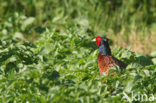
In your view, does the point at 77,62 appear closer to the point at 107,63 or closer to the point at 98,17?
the point at 107,63

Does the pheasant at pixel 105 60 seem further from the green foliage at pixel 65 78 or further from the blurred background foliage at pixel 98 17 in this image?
the blurred background foliage at pixel 98 17

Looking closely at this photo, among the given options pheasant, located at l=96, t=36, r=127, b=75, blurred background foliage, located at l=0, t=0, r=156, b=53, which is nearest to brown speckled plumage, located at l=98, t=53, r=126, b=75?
pheasant, located at l=96, t=36, r=127, b=75

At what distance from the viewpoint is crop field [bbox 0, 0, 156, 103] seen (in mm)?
2699

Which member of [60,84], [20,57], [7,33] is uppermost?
[7,33]

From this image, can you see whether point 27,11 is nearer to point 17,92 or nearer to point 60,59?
point 60,59

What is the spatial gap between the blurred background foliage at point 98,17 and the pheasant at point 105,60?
1.61 metres

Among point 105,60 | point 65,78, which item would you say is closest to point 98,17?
point 105,60

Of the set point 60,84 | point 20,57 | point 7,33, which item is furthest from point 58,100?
point 7,33

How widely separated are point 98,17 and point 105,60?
287 cm

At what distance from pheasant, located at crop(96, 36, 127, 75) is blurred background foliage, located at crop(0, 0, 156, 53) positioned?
1.61m

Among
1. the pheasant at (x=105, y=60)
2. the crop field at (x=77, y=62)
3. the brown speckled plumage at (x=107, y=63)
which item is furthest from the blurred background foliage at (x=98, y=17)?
the brown speckled plumage at (x=107, y=63)

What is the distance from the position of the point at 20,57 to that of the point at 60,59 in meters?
0.54

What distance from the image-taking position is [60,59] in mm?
3824

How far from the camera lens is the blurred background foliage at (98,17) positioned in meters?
5.63
